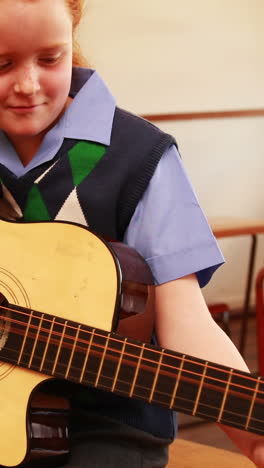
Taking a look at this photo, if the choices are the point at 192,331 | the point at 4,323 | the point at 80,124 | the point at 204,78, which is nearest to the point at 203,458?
the point at 192,331

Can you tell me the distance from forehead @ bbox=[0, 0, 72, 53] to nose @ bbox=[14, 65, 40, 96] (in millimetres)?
29

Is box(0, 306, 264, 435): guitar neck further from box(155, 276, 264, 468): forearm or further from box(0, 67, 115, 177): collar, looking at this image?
box(0, 67, 115, 177): collar

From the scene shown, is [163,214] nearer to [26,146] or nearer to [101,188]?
[101,188]

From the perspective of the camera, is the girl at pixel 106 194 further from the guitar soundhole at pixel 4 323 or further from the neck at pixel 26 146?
the guitar soundhole at pixel 4 323

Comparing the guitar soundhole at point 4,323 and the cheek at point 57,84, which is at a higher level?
the cheek at point 57,84

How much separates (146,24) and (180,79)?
262 millimetres

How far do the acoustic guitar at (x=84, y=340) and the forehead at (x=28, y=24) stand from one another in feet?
0.69

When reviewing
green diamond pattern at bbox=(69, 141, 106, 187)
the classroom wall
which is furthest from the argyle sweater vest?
the classroom wall

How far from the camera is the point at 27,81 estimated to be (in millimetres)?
852

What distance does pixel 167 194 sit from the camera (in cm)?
92

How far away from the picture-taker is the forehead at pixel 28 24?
82cm

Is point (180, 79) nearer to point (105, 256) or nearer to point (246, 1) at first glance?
point (246, 1)

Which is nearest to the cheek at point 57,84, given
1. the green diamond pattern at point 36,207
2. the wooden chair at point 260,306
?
the green diamond pattern at point 36,207

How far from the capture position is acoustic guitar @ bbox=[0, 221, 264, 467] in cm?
74
